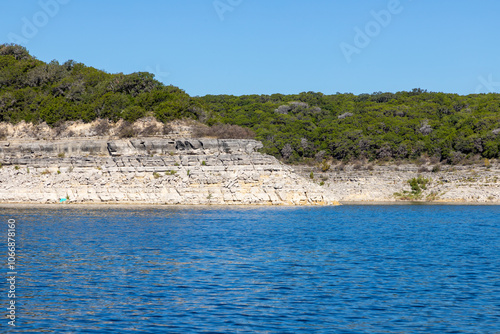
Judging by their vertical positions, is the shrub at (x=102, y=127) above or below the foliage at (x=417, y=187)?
above

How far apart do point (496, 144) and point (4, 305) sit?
241 ft

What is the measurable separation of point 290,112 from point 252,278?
301 ft

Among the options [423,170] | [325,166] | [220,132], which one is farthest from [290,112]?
[220,132]

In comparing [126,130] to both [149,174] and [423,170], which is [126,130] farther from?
[423,170]

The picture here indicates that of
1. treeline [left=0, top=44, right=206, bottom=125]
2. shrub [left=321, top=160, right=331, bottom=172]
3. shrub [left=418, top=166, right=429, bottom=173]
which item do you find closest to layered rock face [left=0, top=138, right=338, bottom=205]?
treeline [left=0, top=44, right=206, bottom=125]

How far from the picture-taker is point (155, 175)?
6006cm

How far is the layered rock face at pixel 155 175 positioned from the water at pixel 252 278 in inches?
661

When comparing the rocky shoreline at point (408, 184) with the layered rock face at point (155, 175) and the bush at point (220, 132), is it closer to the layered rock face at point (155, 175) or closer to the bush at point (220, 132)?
the layered rock face at point (155, 175)

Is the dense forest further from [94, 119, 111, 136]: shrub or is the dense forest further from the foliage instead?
the foliage

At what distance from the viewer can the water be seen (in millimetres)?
16750

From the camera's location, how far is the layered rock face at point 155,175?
192 feet

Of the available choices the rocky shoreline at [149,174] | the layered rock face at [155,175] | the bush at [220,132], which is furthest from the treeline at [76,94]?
the layered rock face at [155,175]

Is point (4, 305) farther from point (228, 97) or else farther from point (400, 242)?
point (228, 97)

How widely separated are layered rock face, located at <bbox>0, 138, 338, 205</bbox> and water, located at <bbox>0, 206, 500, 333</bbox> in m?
16.8
